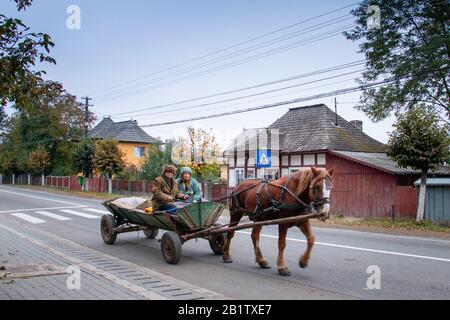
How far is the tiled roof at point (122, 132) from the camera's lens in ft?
186

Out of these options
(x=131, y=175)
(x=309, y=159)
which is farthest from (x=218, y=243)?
(x=131, y=175)

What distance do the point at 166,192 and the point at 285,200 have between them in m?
2.94

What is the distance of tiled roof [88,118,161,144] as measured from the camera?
56.8m

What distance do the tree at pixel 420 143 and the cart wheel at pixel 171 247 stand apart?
1103cm

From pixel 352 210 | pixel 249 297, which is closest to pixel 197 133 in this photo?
pixel 352 210

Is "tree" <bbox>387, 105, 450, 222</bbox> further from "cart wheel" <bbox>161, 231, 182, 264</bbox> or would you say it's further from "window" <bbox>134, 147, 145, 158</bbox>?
"window" <bbox>134, 147, 145, 158</bbox>

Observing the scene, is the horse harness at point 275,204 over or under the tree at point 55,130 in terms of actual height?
under

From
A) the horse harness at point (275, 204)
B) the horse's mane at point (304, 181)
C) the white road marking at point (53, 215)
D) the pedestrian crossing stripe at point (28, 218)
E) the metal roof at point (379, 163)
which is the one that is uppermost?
the metal roof at point (379, 163)

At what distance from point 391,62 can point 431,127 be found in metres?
5.56

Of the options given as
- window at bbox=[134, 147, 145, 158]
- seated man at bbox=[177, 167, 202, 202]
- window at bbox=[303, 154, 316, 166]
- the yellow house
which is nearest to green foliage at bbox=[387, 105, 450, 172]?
window at bbox=[303, 154, 316, 166]

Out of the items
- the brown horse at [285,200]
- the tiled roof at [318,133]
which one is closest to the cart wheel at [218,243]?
the brown horse at [285,200]

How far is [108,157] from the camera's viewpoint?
3553 cm

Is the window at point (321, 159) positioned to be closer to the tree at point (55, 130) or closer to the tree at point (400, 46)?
the tree at point (400, 46)
